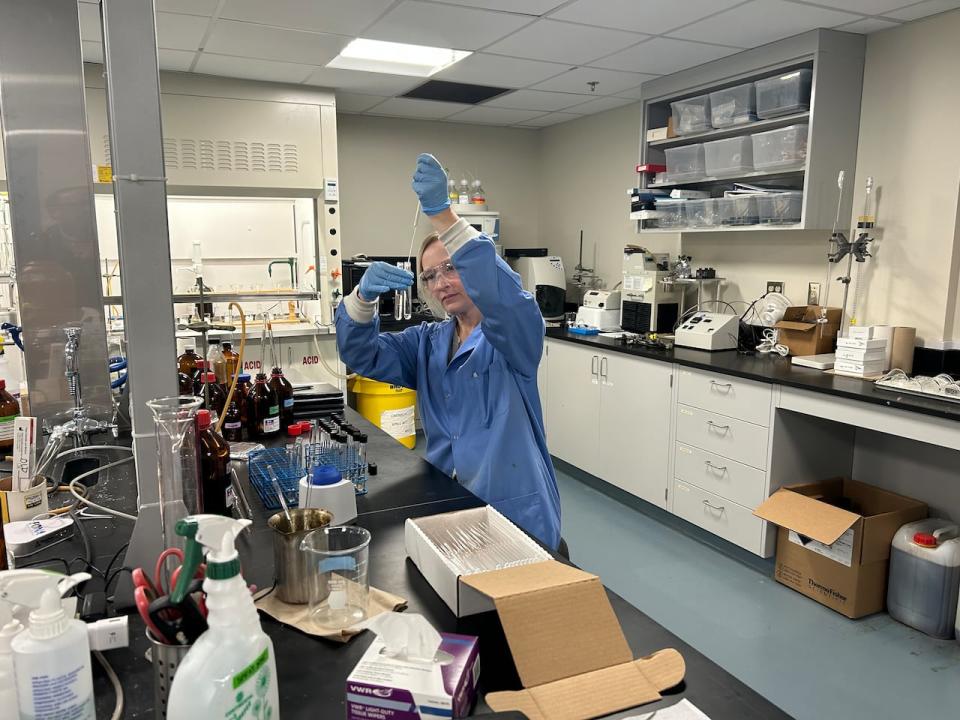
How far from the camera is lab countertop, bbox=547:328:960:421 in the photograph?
243cm

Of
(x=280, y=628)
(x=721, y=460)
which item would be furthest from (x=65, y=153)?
(x=721, y=460)

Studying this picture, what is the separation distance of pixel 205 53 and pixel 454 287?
2.50 meters

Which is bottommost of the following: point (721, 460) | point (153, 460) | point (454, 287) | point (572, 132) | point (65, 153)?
point (721, 460)

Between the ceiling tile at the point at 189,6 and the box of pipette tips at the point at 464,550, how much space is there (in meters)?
2.59

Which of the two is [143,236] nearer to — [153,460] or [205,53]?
[153,460]

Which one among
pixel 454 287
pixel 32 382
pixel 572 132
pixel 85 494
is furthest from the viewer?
pixel 572 132

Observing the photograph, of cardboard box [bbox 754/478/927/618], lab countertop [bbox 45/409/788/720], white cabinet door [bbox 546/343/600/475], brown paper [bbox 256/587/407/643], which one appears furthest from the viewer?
white cabinet door [bbox 546/343/600/475]

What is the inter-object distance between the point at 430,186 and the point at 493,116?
3.81 meters

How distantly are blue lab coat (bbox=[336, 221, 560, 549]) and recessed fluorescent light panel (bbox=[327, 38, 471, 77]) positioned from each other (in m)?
2.15

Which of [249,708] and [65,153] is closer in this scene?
[249,708]

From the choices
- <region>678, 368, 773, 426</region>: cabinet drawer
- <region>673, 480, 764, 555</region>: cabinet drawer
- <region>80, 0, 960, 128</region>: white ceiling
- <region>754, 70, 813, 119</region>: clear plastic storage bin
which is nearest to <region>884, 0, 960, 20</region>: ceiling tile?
<region>80, 0, 960, 128</region>: white ceiling

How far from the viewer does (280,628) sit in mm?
1035

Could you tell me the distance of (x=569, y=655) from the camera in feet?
2.96

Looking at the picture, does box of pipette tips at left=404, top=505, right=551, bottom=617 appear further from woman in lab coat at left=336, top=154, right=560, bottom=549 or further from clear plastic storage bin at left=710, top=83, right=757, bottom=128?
clear plastic storage bin at left=710, top=83, right=757, bottom=128
